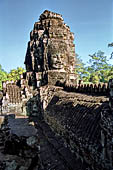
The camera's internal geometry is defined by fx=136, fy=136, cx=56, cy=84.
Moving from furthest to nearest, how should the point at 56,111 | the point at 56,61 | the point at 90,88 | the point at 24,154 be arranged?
the point at 56,61
the point at 90,88
the point at 56,111
the point at 24,154

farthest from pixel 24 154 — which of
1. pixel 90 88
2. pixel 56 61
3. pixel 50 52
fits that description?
pixel 50 52

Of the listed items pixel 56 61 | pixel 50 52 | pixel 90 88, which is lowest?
pixel 90 88

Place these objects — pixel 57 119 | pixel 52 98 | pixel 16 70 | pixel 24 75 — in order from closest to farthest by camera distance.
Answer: pixel 57 119
pixel 52 98
pixel 24 75
pixel 16 70

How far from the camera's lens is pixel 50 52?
9.76 m

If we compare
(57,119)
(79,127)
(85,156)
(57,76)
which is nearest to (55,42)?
(57,76)

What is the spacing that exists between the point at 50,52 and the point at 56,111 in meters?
5.22

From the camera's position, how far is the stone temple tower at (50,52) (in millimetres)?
9797

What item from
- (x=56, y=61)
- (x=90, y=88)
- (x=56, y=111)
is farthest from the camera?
(x=56, y=61)

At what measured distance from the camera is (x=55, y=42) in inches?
391

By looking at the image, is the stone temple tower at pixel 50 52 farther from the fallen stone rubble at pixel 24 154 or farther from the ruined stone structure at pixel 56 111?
the fallen stone rubble at pixel 24 154

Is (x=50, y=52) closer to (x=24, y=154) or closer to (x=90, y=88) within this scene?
(x=90, y=88)

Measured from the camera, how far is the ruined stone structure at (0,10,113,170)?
2.61m

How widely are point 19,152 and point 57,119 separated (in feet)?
10.4

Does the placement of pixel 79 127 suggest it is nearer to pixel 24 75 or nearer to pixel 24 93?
pixel 24 93
